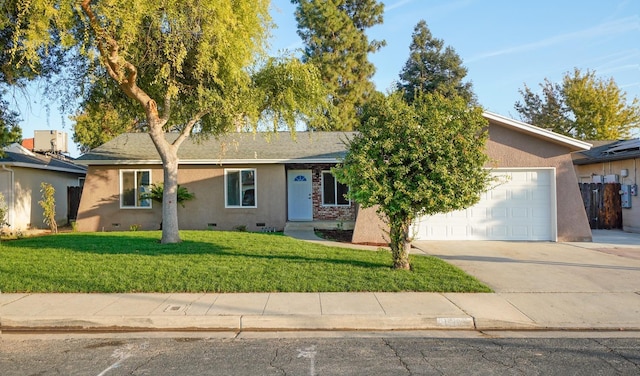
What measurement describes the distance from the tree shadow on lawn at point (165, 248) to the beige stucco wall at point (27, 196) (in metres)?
4.37

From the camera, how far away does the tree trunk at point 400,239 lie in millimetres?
8997

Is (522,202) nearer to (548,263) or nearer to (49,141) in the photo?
(548,263)

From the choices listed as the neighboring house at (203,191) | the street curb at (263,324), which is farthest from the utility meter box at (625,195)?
the street curb at (263,324)

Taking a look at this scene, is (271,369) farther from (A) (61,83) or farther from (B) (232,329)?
(A) (61,83)

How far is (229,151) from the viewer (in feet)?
59.1

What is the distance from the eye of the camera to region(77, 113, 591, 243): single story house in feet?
45.8

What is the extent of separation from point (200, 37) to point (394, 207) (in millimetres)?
6166

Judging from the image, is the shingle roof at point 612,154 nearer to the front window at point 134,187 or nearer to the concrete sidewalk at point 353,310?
the concrete sidewalk at point 353,310

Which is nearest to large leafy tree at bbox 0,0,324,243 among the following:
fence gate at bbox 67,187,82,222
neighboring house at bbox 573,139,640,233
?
fence gate at bbox 67,187,82,222

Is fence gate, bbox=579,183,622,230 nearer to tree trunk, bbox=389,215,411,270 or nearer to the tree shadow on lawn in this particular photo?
the tree shadow on lawn

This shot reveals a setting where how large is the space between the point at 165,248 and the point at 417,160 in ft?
21.9

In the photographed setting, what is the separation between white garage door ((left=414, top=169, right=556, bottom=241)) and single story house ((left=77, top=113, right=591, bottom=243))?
3 cm

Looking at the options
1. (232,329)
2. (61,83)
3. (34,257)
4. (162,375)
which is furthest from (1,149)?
(162,375)

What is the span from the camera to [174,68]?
37.6 feet
